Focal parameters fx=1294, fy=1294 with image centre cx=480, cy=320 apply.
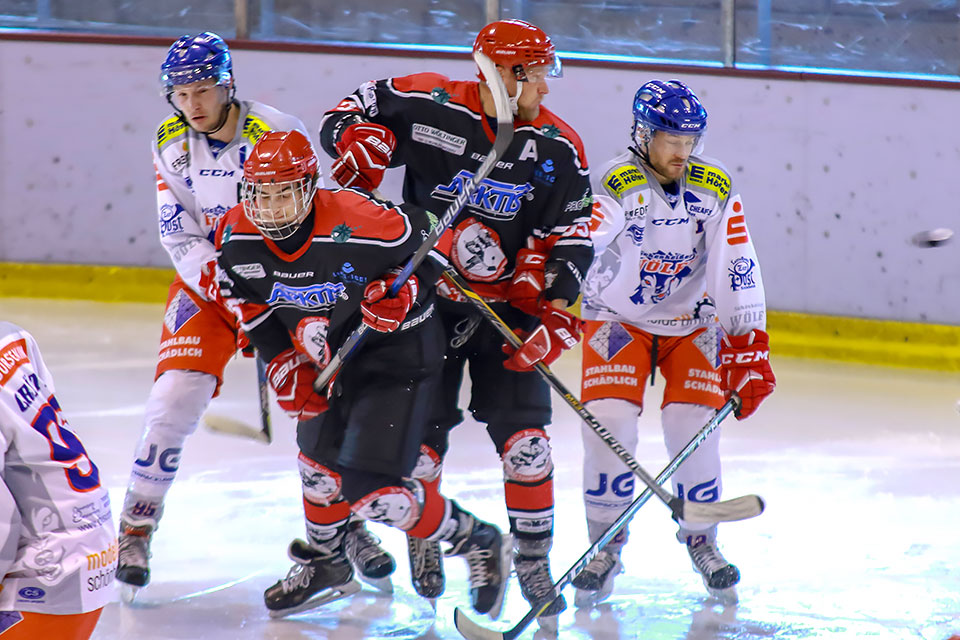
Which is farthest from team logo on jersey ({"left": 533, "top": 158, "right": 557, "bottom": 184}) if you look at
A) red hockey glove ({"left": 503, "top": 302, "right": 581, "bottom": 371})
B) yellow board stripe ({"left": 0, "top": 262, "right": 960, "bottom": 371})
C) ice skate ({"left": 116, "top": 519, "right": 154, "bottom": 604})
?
yellow board stripe ({"left": 0, "top": 262, "right": 960, "bottom": 371})

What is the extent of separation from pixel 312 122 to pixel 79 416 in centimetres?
180

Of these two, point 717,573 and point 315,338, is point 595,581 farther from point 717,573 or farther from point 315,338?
point 315,338

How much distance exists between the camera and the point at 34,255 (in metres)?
5.73

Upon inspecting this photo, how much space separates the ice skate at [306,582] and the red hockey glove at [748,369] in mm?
965

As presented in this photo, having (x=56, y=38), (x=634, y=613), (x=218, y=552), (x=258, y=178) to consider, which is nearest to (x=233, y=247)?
(x=258, y=178)


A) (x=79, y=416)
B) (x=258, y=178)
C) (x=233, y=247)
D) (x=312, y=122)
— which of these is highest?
(x=258, y=178)

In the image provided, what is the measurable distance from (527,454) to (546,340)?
263mm

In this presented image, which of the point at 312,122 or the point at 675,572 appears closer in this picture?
the point at 675,572

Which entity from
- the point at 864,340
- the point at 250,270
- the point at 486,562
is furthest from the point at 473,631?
the point at 864,340

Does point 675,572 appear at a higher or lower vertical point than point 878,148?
lower

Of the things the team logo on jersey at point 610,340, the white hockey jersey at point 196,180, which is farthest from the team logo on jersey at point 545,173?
the white hockey jersey at point 196,180

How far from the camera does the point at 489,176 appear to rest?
2871 mm

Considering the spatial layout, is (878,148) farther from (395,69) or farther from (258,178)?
(258,178)

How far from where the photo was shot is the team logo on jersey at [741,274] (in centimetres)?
292
